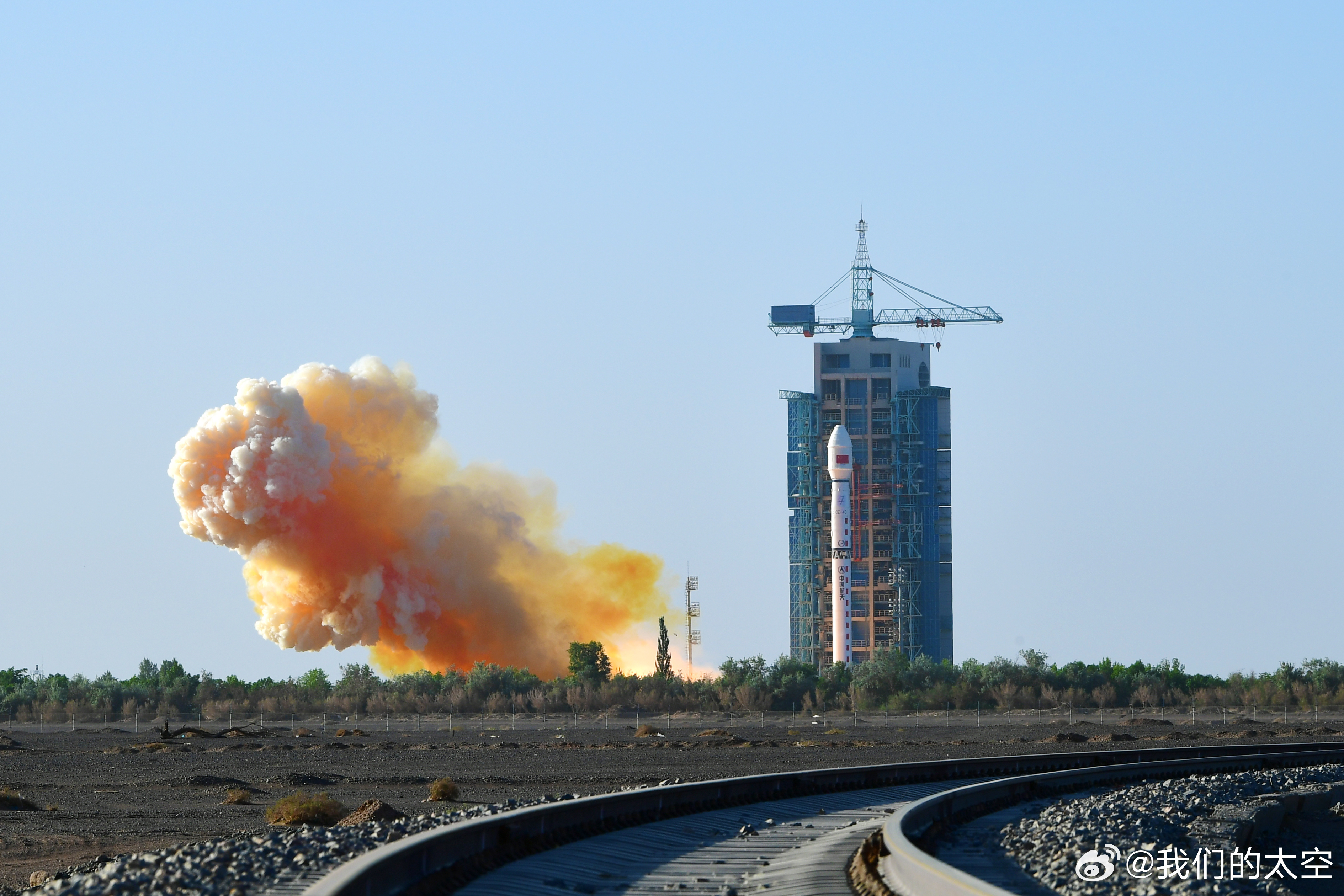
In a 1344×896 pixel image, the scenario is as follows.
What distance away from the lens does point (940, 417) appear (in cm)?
10988

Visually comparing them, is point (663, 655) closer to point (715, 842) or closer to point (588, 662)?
point (588, 662)

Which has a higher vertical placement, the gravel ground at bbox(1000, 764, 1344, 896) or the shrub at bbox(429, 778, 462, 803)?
the gravel ground at bbox(1000, 764, 1344, 896)

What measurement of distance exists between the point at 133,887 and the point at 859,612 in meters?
95.9

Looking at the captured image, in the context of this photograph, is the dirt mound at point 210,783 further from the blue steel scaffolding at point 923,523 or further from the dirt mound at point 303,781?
the blue steel scaffolding at point 923,523

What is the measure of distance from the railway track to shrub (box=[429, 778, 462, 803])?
27.9ft

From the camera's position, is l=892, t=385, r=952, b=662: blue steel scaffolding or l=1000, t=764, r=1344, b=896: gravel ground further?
l=892, t=385, r=952, b=662: blue steel scaffolding

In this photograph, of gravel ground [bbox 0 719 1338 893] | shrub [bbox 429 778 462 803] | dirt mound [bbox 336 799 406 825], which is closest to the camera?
dirt mound [bbox 336 799 406 825]

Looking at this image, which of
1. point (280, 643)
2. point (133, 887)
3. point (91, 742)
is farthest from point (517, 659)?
point (133, 887)


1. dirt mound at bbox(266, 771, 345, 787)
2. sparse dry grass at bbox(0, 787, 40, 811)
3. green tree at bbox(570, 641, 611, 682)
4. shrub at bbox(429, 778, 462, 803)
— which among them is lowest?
sparse dry grass at bbox(0, 787, 40, 811)

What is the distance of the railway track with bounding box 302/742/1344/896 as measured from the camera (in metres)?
14.4

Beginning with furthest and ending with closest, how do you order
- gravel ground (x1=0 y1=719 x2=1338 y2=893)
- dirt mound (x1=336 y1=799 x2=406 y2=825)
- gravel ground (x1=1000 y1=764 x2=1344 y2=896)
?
gravel ground (x1=0 y1=719 x2=1338 y2=893)
dirt mound (x1=336 y1=799 x2=406 y2=825)
gravel ground (x1=1000 y1=764 x2=1344 y2=896)

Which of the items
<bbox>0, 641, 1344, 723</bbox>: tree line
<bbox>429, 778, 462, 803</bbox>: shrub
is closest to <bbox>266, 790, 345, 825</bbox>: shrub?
<bbox>429, 778, 462, 803</bbox>: shrub

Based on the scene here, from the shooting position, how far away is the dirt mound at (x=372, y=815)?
2655 centimetres

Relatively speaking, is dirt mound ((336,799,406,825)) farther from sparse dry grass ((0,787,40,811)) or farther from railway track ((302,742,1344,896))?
sparse dry grass ((0,787,40,811))
